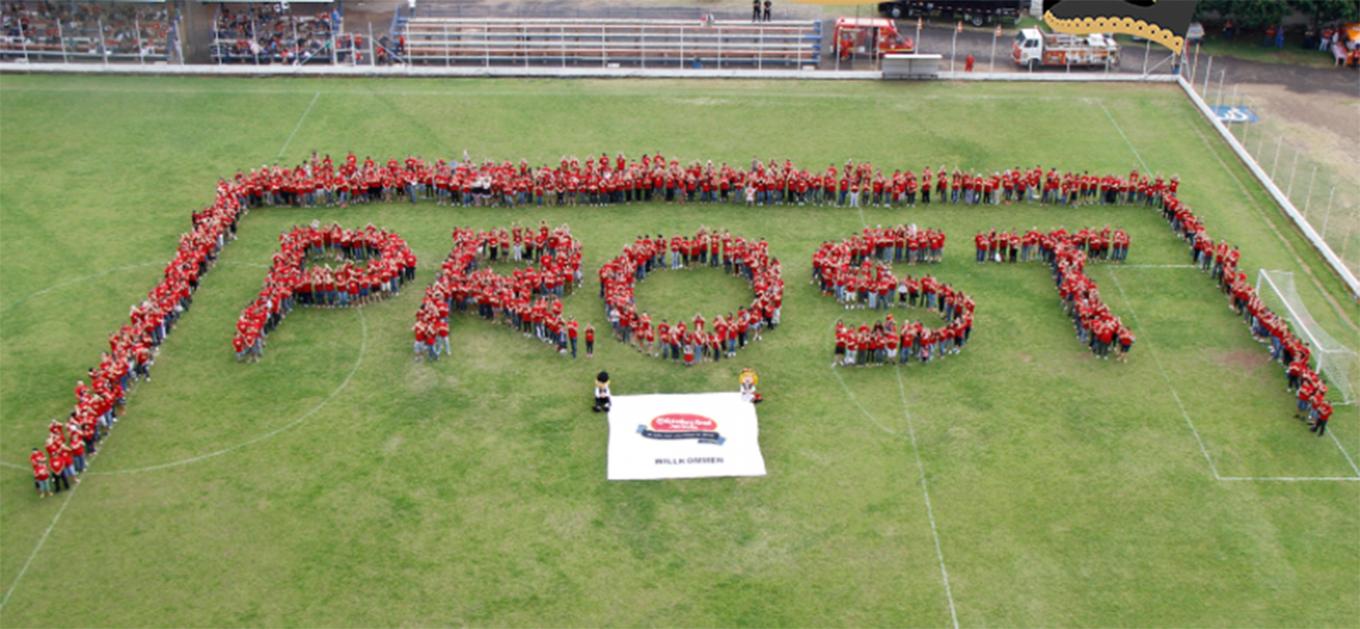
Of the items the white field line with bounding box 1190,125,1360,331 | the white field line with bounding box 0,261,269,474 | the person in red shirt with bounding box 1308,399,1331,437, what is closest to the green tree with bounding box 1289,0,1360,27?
the white field line with bounding box 1190,125,1360,331

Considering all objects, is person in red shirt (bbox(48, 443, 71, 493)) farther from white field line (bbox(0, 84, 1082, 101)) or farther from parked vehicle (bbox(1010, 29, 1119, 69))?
parked vehicle (bbox(1010, 29, 1119, 69))

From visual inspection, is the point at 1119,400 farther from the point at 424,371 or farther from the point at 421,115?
the point at 421,115

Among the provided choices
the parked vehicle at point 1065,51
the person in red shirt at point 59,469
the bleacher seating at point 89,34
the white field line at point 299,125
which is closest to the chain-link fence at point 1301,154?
the parked vehicle at point 1065,51

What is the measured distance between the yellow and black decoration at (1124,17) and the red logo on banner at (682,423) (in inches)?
963

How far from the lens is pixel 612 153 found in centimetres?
4550

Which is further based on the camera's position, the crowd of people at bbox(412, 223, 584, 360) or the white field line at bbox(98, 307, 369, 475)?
the crowd of people at bbox(412, 223, 584, 360)

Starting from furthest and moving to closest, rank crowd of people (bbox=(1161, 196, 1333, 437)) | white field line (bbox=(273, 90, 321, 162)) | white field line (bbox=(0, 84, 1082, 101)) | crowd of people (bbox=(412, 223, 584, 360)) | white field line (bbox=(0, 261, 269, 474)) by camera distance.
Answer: white field line (bbox=(0, 84, 1082, 101)) → white field line (bbox=(273, 90, 321, 162)) → white field line (bbox=(0, 261, 269, 474)) → crowd of people (bbox=(412, 223, 584, 360)) → crowd of people (bbox=(1161, 196, 1333, 437))

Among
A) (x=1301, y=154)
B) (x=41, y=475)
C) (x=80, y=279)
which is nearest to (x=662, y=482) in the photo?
(x=41, y=475)

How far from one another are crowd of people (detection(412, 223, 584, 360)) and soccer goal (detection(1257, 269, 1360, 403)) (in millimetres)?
16944

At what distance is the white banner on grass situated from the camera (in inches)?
1141

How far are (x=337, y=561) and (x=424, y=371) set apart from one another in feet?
23.5

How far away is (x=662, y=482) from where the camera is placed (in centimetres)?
2866

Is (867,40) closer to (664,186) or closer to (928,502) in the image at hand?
(664,186)

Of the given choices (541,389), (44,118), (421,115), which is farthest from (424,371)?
(44,118)
